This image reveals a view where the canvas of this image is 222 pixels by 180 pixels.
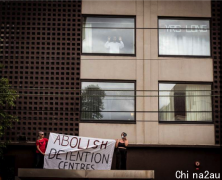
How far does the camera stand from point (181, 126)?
63.1 ft

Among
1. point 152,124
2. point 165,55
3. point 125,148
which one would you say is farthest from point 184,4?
point 125,148

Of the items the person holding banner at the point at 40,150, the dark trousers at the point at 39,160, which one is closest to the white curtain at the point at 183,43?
the person holding banner at the point at 40,150

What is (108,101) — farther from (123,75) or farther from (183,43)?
(183,43)

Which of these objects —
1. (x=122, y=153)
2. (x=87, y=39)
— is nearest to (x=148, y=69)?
(x=87, y=39)

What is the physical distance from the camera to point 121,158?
56.7ft

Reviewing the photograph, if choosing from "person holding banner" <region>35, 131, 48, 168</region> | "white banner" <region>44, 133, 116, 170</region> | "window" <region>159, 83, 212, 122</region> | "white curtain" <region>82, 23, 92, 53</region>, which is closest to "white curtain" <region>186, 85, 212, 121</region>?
"window" <region>159, 83, 212, 122</region>

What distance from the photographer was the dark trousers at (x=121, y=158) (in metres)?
17.2

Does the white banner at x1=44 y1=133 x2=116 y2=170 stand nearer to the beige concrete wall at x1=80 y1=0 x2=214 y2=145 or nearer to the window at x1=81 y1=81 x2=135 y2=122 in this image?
the beige concrete wall at x1=80 y1=0 x2=214 y2=145

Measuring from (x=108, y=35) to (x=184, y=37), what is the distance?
3.84 m

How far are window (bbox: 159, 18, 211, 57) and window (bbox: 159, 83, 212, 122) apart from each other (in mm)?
1681

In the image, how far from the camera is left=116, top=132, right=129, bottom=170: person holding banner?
1725 cm

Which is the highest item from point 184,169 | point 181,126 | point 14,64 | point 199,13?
point 199,13

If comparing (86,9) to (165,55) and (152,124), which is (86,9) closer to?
(165,55)

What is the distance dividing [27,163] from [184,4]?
10867 millimetres
